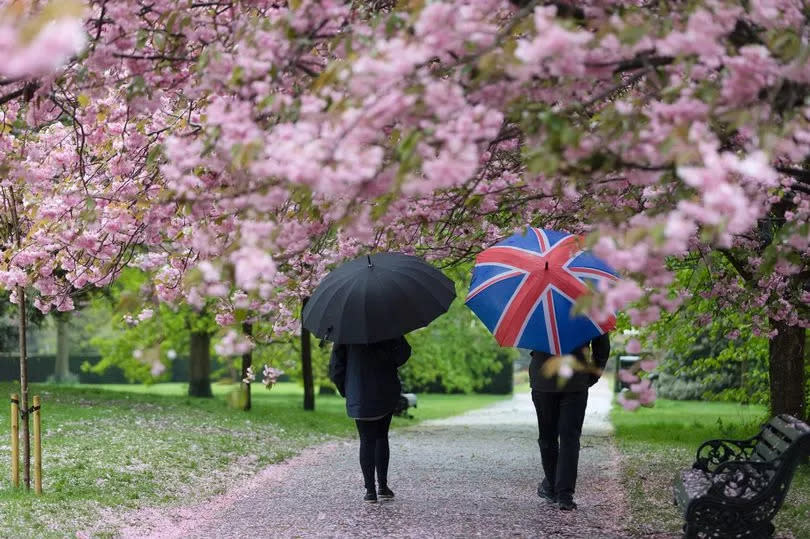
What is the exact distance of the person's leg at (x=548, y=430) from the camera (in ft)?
25.4

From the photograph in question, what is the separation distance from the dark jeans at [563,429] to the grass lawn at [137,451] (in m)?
3.08

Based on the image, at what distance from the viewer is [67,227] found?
6.89 metres

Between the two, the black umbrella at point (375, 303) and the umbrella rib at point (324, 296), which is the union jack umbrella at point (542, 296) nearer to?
the black umbrella at point (375, 303)

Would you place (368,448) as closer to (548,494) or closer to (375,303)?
(375,303)

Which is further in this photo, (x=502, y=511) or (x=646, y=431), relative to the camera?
(x=646, y=431)

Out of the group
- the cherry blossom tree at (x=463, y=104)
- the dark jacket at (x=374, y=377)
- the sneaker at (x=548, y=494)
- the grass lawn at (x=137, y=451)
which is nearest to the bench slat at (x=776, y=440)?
the cherry blossom tree at (x=463, y=104)

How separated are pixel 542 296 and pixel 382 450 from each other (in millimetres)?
2077

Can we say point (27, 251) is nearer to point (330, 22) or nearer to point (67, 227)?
point (67, 227)

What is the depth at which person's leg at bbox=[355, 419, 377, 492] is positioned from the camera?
314 inches

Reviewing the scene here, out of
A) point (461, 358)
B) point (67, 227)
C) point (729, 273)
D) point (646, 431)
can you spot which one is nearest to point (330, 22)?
point (67, 227)

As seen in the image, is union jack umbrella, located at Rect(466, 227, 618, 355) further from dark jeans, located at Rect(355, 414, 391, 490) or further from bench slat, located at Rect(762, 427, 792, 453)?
dark jeans, located at Rect(355, 414, 391, 490)

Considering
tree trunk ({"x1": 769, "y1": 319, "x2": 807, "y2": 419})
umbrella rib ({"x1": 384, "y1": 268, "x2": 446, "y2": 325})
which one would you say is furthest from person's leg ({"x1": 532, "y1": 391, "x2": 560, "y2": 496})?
tree trunk ({"x1": 769, "y1": 319, "x2": 807, "y2": 419})

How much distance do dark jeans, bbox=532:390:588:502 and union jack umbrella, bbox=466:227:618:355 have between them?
0.69m

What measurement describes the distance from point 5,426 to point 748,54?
1332 centimetres
